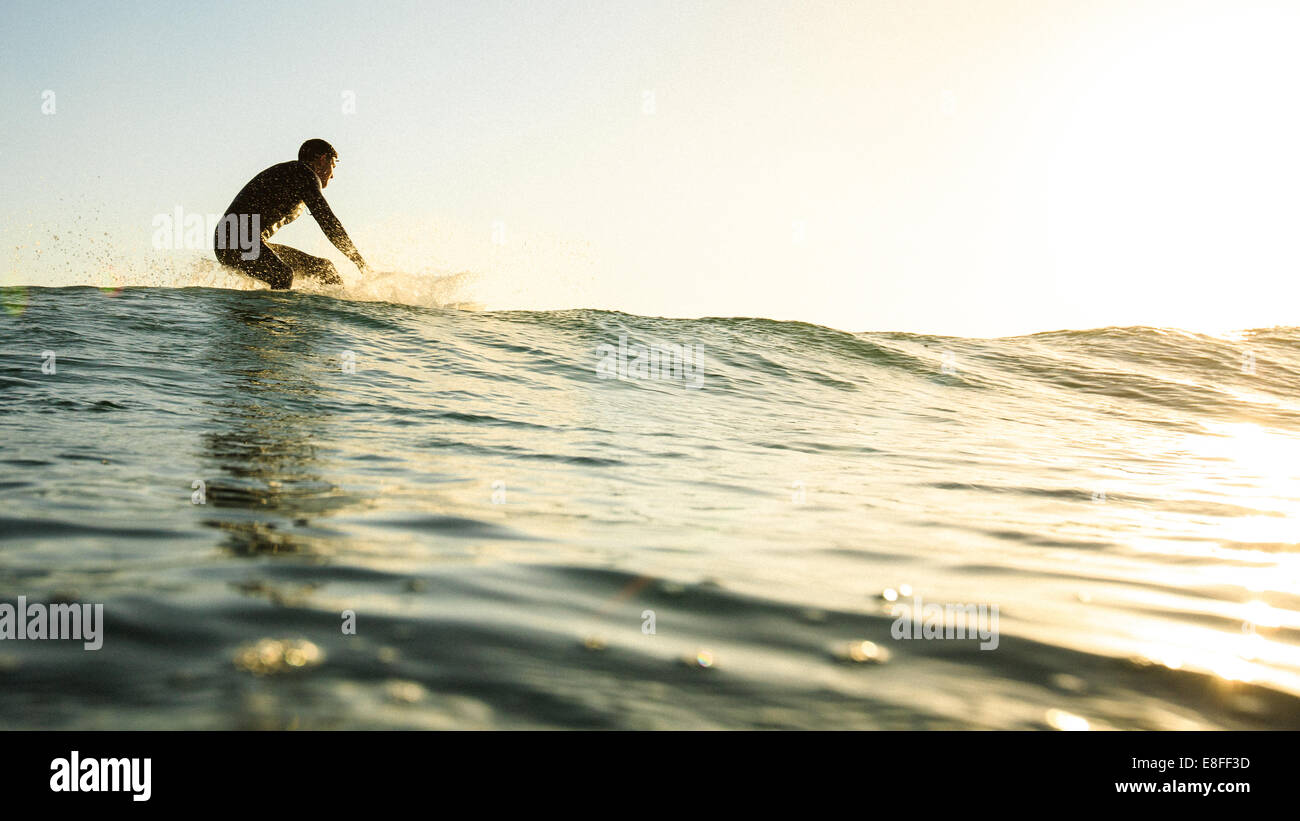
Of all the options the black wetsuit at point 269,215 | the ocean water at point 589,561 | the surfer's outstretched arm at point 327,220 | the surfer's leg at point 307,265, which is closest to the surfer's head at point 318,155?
the black wetsuit at point 269,215

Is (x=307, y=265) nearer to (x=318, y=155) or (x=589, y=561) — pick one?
(x=318, y=155)

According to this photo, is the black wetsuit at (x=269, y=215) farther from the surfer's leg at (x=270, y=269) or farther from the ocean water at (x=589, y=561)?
the ocean water at (x=589, y=561)

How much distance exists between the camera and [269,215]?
9.82 meters

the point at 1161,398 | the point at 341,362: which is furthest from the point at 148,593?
the point at 1161,398

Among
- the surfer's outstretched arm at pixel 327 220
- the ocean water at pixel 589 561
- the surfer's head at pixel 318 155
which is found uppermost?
the surfer's head at pixel 318 155

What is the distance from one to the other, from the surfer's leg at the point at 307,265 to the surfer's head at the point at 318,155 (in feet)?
3.43

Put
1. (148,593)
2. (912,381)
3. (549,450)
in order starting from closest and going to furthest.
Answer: (148,593) → (549,450) → (912,381)

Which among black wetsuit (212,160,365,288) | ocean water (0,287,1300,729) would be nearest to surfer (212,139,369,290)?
black wetsuit (212,160,365,288)

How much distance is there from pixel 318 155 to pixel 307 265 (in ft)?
4.71

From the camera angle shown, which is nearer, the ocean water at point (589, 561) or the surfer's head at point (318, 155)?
the ocean water at point (589, 561)

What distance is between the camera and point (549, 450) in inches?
183

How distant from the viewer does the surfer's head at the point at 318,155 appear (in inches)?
384
